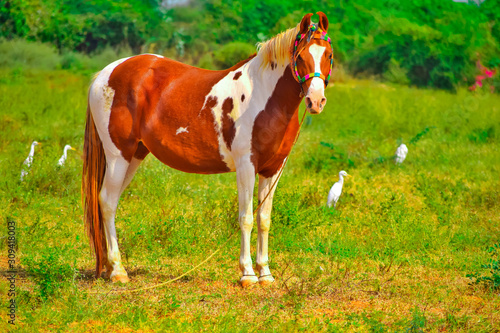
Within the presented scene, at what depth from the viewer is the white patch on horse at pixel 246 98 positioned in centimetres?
477

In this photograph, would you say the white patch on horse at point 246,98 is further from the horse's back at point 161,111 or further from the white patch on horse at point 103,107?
the white patch on horse at point 103,107

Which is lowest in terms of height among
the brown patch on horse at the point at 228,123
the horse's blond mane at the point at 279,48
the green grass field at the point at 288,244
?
the green grass field at the point at 288,244

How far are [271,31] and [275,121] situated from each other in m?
20.1

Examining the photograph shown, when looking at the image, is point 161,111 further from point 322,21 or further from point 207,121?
point 322,21

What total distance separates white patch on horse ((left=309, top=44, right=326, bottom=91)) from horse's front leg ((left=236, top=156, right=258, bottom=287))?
0.82 meters

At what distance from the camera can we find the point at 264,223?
5.11 m

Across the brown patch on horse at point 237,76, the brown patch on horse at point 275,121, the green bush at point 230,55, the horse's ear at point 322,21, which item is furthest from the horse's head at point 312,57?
the green bush at point 230,55

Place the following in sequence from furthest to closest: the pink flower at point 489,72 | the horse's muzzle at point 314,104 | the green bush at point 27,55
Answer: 1. the pink flower at point 489,72
2. the green bush at point 27,55
3. the horse's muzzle at point 314,104

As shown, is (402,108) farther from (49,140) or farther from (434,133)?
(49,140)

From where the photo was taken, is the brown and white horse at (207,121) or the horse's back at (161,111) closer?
the brown and white horse at (207,121)

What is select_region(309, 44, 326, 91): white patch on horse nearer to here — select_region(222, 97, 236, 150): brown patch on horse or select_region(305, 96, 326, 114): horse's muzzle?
select_region(305, 96, 326, 114): horse's muzzle

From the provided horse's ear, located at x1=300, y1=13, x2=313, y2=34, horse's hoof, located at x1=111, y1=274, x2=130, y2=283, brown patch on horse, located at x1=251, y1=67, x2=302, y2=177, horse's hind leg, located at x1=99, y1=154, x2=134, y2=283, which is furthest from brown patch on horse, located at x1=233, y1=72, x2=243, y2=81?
horse's hoof, located at x1=111, y1=274, x2=130, y2=283

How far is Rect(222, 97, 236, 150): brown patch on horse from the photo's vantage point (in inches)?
190

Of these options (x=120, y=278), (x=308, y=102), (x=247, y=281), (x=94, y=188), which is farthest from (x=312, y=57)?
(x=120, y=278)
